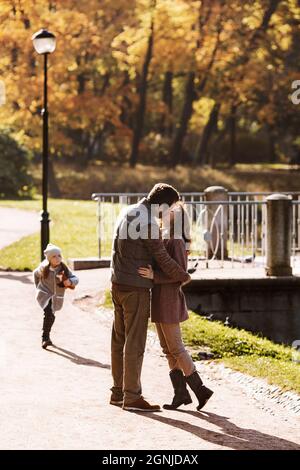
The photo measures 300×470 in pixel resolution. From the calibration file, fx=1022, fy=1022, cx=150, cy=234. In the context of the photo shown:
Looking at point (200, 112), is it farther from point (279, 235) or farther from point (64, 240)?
point (279, 235)

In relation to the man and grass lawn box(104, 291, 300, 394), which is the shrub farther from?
the man

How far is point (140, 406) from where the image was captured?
8398 millimetres

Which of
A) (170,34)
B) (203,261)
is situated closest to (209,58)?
(170,34)

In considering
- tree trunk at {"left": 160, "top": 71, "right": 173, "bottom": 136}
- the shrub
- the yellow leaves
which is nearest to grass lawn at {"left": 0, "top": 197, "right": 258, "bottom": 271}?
the shrub

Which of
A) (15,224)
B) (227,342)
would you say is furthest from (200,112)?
(227,342)

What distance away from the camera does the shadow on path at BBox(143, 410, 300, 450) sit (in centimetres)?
747

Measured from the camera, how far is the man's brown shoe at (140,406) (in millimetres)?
8391

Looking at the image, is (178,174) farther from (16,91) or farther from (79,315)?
(79,315)

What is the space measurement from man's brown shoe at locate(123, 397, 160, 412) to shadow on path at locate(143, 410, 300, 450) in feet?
0.26

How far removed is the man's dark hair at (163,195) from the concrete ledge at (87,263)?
918 cm

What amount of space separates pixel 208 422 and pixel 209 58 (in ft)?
109

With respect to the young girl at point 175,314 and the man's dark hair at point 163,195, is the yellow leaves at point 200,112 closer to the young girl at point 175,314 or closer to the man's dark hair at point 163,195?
the young girl at point 175,314

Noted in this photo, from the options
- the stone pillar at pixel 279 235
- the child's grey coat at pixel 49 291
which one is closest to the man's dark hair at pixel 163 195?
the child's grey coat at pixel 49 291

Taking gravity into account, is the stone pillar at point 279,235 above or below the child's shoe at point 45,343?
above
